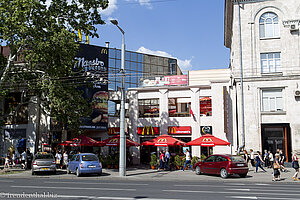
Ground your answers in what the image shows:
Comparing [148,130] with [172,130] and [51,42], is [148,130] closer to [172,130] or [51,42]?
[172,130]

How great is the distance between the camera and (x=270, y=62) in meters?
28.2

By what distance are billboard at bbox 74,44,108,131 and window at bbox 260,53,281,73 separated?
16201 millimetres

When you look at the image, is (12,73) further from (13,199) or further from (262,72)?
(262,72)

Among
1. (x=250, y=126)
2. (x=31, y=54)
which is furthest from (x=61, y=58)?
(x=250, y=126)

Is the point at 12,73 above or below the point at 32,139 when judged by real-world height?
above

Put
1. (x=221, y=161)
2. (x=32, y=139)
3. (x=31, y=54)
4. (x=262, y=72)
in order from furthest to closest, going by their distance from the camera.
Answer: (x=32, y=139) → (x=262, y=72) → (x=31, y=54) → (x=221, y=161)

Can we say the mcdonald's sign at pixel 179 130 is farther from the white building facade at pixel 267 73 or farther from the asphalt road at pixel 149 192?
the asphalt road at pixel 149 192

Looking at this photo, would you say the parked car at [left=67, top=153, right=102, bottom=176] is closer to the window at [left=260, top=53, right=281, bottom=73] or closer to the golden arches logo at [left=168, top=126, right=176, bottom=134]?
the golden arches logo at [left=168, top=126, right=176, bottom=134]

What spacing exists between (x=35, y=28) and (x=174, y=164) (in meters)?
16.3

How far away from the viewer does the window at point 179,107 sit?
32.2m

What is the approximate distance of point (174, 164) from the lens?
2627cm

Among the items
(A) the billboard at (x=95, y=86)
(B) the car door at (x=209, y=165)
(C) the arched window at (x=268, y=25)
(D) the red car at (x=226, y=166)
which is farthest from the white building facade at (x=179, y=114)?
(D) the red car at (x=226, y=166)

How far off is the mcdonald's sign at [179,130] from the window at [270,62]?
9.54 m

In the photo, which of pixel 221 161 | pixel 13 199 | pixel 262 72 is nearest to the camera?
pixel 13 199
